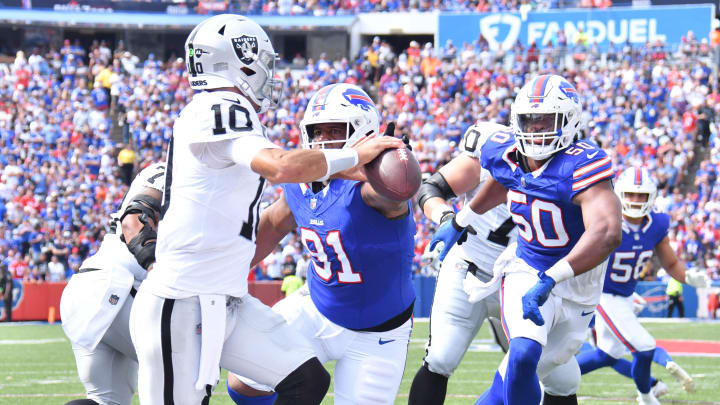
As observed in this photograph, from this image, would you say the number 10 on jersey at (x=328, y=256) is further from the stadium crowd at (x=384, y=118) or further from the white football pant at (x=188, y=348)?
the stadium crowd at (x=384, y=118)

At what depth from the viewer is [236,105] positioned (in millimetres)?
3770

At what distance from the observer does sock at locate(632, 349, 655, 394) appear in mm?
7164

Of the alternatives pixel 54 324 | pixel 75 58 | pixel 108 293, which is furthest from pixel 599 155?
pixel 75 58

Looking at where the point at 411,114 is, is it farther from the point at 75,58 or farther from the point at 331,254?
the point at 331,254

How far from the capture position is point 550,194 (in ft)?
16.7

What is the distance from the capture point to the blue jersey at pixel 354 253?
14.5ft

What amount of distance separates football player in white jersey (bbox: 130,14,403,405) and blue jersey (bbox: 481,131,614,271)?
149 cm

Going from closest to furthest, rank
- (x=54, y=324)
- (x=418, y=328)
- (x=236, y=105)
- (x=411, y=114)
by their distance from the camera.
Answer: (x=236, y=105) < (x=418, y=328) < (x=54, y=324) < (x=411, y=114)

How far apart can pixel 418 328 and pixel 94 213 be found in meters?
7.10

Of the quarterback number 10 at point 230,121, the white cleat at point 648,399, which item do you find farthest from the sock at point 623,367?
the quarterback number 10 at point 230,121

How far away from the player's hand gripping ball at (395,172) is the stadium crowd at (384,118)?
12134 millimetres

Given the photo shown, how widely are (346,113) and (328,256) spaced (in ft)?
2.05

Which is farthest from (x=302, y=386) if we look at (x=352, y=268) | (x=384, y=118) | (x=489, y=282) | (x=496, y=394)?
(x=384, y=118)

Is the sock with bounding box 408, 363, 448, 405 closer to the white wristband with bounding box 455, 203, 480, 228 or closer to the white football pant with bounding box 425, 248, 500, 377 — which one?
the white football pant with bounding box 425, 248, 500, 377
